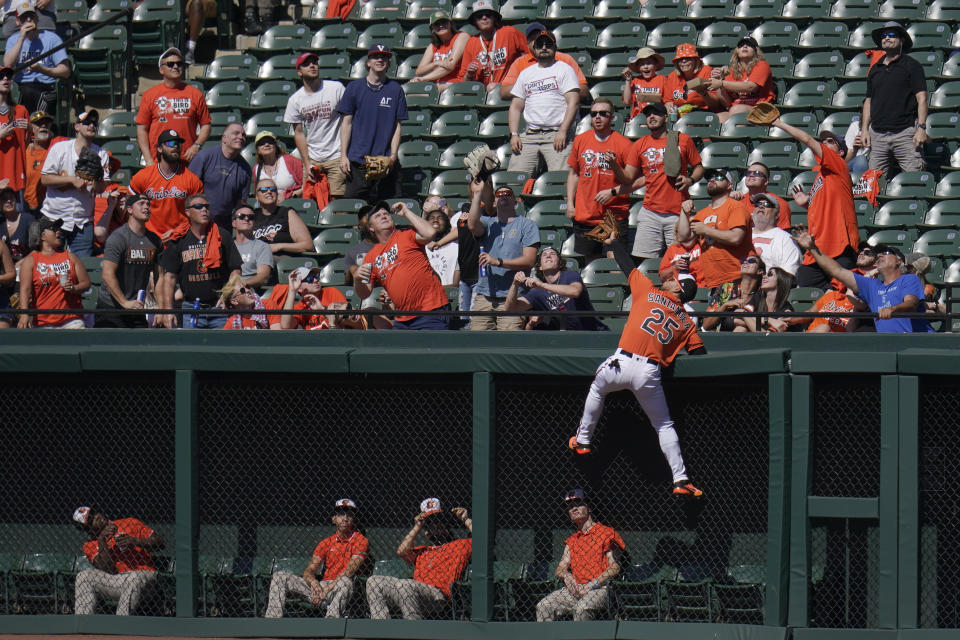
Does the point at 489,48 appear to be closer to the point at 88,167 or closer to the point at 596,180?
the point at 596,180

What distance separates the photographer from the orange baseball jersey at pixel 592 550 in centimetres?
897

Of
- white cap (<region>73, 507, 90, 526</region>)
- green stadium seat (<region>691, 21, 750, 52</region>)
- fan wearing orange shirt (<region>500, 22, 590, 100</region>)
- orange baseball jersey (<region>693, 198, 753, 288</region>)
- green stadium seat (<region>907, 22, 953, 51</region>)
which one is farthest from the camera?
green stadium seat (<region>691, 21, 750, 52</region>)

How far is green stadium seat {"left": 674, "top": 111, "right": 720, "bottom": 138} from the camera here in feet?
44.1

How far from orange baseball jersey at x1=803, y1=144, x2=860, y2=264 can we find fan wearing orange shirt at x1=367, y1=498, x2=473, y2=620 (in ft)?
11.4

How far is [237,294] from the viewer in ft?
33.8

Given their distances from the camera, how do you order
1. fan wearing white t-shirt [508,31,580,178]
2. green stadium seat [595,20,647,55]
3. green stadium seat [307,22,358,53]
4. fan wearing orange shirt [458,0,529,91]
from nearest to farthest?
1. fan wearing white t-shirt [508,31,580,178]
2. fan wearing orange shirt [458,0,529,91]
3. green stadium seat [595,20,647,55]
4. green stadium seat [307,22,358,53]

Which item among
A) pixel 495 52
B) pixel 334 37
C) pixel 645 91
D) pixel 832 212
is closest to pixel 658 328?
pixel 832 212

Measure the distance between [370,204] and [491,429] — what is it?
13.7 ft

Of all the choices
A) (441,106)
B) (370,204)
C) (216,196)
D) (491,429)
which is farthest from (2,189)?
(491,429)

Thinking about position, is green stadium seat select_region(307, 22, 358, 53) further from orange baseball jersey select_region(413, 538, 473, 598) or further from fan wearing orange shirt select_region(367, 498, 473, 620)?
orange baseball jersey select_region(413, 538, 473, 598)

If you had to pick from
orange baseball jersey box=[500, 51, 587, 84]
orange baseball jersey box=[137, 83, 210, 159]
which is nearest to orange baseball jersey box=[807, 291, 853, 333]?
orange baseball jersey box=[500, 51, 587, 84]

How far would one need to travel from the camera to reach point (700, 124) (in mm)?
13453

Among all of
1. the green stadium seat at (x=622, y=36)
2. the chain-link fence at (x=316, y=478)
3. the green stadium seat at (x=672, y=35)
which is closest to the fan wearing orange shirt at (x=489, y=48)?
the green stadium seat at (x=622, y=36)

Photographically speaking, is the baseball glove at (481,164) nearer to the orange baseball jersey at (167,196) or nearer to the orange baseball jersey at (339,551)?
the orange baseball jersey at (167,196)
